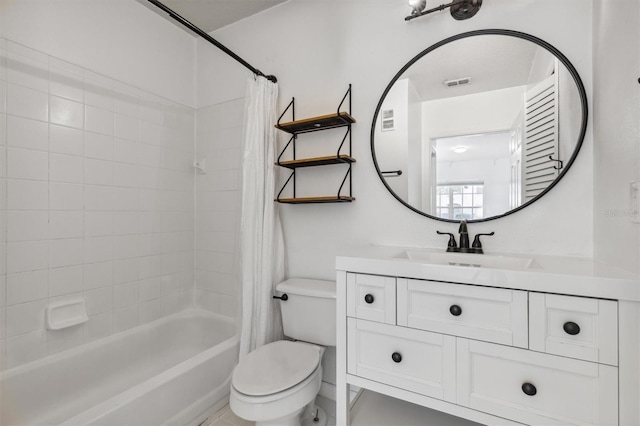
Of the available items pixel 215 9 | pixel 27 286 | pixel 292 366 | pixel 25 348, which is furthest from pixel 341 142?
pixel 25 348

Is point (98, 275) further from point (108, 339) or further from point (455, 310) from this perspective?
point (455, 310)

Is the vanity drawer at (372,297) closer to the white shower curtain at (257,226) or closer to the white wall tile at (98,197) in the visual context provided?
the white shower curtain at (257,226)

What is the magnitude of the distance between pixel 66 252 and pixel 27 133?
0.65 m

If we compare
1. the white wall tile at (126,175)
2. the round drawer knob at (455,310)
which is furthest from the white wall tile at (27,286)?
the round drawer knob at (455,310)

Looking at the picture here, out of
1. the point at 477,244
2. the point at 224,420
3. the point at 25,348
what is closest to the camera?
the point at 477,244

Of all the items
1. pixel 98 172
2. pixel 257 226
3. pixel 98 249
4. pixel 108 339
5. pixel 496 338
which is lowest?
pixel 108 339

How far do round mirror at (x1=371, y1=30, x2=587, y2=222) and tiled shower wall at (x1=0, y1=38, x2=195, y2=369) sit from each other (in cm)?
157

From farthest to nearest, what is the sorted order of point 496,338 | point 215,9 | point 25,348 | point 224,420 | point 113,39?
point 215,9 < point 113,39 < point 224,420 < point 25,348 < point 496,338

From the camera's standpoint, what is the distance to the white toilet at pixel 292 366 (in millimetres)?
1202

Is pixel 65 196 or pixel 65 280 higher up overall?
pixel 65 196

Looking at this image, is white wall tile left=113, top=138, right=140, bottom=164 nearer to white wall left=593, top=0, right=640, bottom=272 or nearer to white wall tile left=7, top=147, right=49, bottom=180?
white wall tile left=7, top=147, right=49, bottom=180

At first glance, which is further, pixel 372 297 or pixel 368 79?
pixel 368 79

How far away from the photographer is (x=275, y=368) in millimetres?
1371

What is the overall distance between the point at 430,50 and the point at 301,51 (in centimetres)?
82
